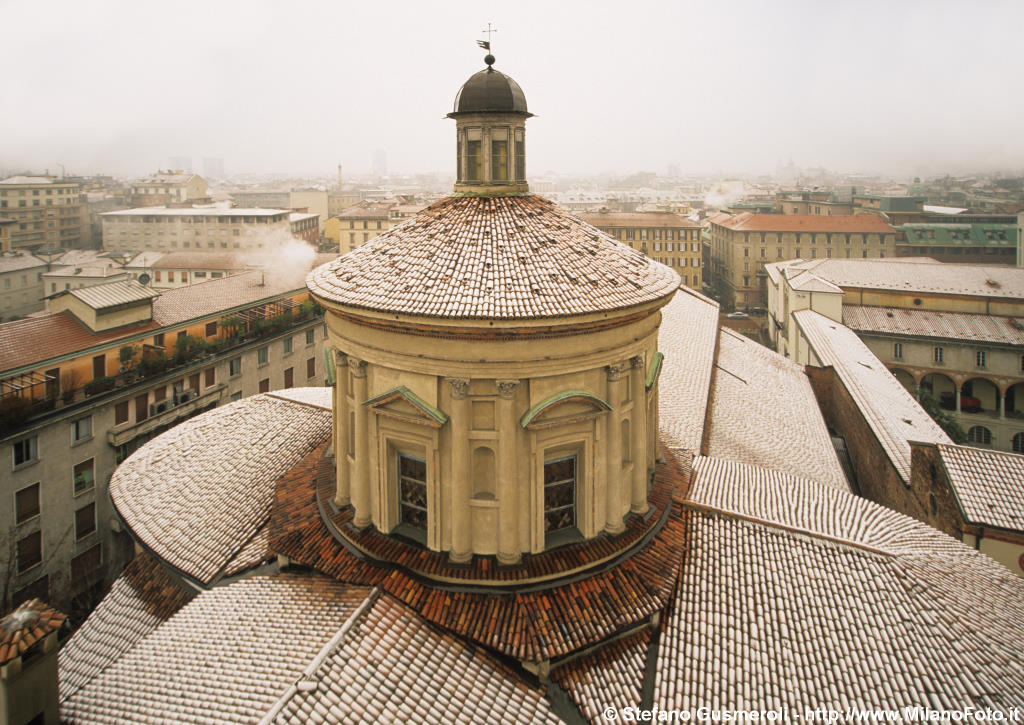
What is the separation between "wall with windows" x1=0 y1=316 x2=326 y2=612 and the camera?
26766 millimetres

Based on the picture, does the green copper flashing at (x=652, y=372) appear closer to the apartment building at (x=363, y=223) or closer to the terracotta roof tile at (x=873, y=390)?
the terracotta roof tile at (x=873, y=390)

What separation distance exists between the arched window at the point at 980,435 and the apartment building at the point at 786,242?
39.9 meters

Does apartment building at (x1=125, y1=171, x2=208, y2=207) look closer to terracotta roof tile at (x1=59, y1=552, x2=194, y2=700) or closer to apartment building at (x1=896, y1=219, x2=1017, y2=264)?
apartment building at (x1=896, y1=219, x2=1017, y2=264)

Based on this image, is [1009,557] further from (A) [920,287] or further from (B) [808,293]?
(A) [920,287]

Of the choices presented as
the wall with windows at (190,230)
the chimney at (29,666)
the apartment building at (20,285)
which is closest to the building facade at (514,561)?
the chimney at (29,666)

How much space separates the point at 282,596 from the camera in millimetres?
14461

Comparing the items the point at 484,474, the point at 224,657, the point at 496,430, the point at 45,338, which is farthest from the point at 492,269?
the point at 45,338

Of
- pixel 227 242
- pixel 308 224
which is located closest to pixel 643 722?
pixel 227 242

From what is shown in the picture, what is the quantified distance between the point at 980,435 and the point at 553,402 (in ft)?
161

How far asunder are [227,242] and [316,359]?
5655cm

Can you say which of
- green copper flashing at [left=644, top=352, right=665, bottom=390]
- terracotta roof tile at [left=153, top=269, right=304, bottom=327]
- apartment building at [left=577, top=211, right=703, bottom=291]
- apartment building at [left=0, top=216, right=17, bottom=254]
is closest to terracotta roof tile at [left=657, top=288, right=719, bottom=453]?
green copper flashing at [left=644, top=352, right=665, bottom=390]

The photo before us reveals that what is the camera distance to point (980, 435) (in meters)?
49.1

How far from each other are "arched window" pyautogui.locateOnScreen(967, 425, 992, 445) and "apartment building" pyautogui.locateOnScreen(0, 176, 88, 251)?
115m

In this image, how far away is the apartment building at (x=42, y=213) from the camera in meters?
96.6
